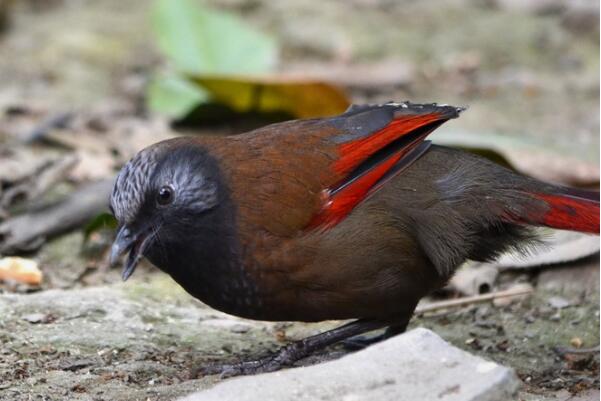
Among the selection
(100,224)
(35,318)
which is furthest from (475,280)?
(35,318)

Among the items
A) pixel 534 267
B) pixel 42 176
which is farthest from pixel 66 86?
pixel 534 267

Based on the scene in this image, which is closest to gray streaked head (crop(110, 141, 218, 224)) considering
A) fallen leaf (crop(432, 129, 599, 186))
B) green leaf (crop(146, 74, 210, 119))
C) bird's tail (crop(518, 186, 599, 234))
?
bird's tail (crop(518, 186, 599, 234))

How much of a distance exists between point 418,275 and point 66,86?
14.5 feet

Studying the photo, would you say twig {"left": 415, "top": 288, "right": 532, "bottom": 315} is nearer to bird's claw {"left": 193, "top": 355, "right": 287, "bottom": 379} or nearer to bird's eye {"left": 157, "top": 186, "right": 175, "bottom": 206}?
bird's claw {"left": 193, "top": 355, "right": 287, "bottom": 379}

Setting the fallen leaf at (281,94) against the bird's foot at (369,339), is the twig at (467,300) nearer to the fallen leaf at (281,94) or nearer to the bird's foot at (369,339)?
the bird's foot at (369,339)

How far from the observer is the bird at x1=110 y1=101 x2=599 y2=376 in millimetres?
4000

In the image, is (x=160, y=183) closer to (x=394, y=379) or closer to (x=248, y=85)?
(x=394, y=379)

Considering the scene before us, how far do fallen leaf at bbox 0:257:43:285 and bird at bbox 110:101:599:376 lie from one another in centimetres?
114

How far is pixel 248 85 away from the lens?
6.52m

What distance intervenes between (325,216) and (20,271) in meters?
1.75

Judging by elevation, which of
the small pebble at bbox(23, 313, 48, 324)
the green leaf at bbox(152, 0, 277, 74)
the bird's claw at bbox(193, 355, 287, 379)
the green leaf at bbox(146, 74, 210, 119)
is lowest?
the small pebble at bbox(23, 313, 48, 324)

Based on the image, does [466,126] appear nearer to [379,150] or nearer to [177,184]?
[379,150]

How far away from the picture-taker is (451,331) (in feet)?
16.0

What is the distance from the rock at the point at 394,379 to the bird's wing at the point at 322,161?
722 mm
